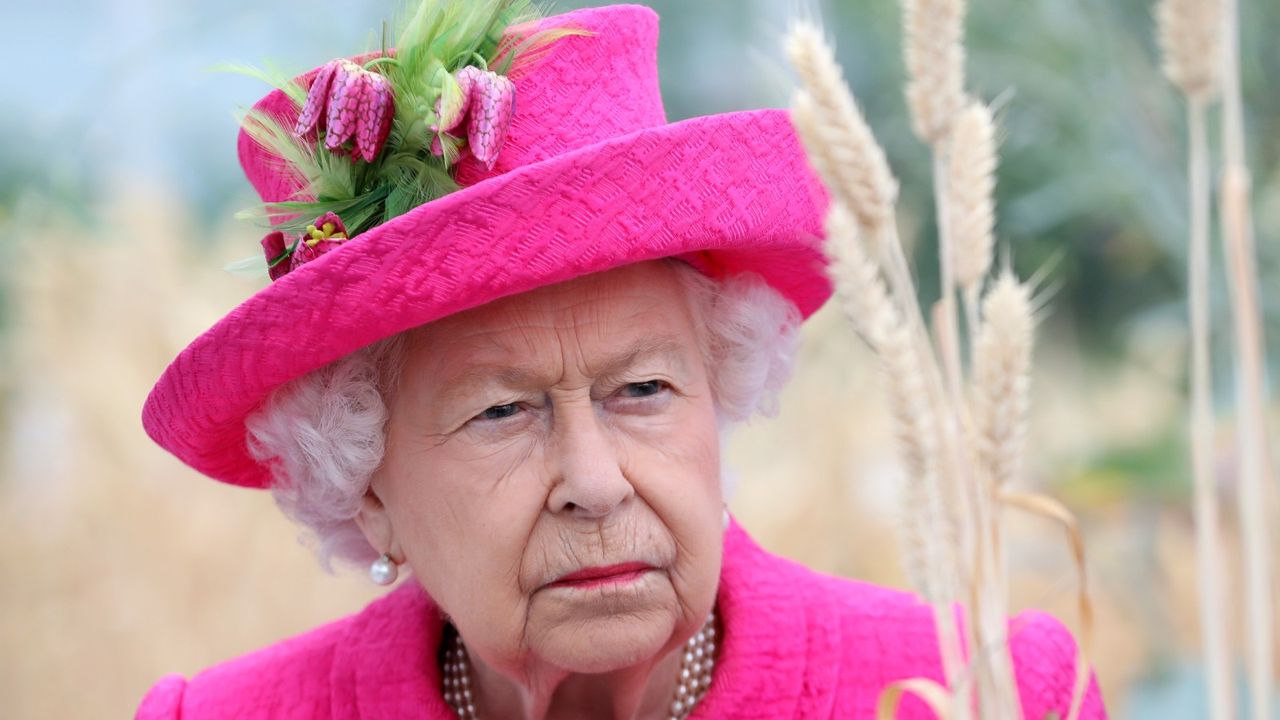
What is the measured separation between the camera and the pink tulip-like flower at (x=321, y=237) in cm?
172

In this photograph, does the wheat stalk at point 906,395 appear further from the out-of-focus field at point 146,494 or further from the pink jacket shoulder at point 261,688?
the out-of-focus field at point 146,494

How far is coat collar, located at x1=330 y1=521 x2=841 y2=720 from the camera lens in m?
2.00

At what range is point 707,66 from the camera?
5.47m

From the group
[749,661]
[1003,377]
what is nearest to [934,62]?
[1003,377]

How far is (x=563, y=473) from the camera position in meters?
1.75

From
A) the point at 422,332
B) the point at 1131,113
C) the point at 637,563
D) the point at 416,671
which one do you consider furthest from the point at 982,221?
the point at 1131,113

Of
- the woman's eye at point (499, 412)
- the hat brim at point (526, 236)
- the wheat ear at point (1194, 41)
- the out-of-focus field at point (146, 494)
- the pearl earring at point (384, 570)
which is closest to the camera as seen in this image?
the wheat ear at point (1194, 41)

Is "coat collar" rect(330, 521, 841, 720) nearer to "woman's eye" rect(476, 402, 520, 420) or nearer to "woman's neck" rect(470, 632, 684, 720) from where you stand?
"woman's neck" rect(470, 632, 684, 720)

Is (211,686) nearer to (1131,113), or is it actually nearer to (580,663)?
(580,663)

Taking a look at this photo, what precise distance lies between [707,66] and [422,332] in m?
3.83

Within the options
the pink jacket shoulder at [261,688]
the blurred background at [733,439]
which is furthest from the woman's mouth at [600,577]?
the blurred background at [733,439]

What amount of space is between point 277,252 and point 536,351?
0.37 metres

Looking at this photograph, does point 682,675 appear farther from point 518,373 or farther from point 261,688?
point 261,688

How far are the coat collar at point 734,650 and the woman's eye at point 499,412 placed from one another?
509 mm
